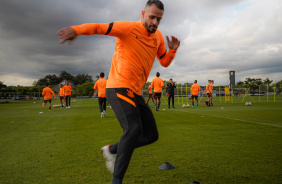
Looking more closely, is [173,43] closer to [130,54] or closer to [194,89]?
[130,54]

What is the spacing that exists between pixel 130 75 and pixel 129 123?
0.59 m

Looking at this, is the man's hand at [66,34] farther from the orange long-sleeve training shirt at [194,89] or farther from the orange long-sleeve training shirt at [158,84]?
the orange long-sleeve training shirt at [194,89]

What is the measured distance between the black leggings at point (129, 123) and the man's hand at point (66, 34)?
80 centimetres

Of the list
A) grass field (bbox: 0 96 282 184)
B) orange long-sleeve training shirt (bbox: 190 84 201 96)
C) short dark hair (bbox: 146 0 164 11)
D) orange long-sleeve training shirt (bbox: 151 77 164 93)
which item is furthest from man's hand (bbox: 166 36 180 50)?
orange long-sleeve training shirt (bbox: 190 84 201 96)

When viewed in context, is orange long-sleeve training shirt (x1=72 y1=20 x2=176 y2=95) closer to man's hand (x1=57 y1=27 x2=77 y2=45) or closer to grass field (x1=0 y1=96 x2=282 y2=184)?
man's hand (x1=57 y1=27 x2=77 y2=45)

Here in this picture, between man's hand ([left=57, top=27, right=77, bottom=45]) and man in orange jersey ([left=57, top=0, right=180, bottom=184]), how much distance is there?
53 millimetres

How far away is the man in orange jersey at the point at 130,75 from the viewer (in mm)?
2678

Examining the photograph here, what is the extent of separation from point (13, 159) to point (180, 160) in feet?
10.4

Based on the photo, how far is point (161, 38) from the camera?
11.6ft

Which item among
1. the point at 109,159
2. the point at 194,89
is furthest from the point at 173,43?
the point at 194,89

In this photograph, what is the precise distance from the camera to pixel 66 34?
97.6 inches

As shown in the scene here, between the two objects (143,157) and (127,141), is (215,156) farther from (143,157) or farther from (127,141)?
(127,141)

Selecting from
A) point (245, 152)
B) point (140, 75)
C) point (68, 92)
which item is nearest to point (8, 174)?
point (140, 75)

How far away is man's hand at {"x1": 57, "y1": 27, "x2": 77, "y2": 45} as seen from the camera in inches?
97.3
